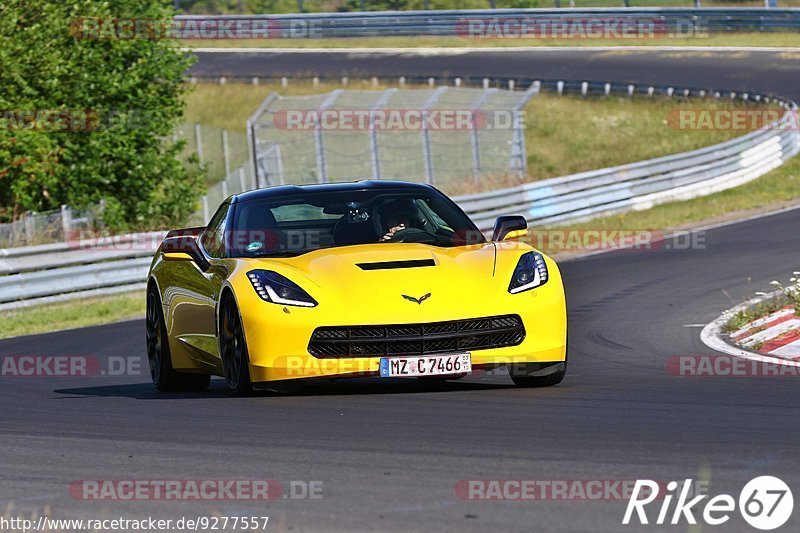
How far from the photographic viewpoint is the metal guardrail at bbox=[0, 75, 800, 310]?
62.4 ft

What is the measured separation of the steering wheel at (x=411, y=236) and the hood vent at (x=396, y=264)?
2.45ft

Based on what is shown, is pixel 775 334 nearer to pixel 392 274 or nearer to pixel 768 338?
pixel 768 338

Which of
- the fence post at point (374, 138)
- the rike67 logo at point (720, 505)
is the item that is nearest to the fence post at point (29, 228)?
the fence post at point (374, 138)

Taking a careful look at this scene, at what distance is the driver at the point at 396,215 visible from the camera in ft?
31.4

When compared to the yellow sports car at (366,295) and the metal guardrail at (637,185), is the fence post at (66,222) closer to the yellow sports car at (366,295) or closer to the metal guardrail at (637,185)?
the metal guardrail at (637,185)

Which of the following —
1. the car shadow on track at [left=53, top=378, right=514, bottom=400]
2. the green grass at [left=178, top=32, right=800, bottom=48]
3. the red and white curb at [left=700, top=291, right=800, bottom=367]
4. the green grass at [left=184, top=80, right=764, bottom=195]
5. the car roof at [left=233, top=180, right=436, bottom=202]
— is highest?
the car roof at [left=233, top=180, right=436, bottom=202]

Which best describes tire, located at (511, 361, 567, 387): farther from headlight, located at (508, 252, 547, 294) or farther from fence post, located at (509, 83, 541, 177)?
fence post, located at (509, 83, 541, 177)

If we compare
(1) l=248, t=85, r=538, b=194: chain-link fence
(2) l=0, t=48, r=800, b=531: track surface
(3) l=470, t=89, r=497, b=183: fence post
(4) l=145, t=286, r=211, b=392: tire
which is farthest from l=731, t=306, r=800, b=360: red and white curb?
(3) l=470, t=89, r=497, b=183: fence post

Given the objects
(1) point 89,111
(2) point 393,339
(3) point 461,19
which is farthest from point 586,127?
(2) point 393,339

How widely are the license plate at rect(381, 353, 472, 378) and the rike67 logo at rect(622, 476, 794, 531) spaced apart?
2.96 meters

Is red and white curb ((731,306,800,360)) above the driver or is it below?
below

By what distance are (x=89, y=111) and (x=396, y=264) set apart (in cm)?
1786

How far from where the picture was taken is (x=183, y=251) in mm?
9992

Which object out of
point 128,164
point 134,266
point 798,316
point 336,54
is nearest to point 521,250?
point 798,316
